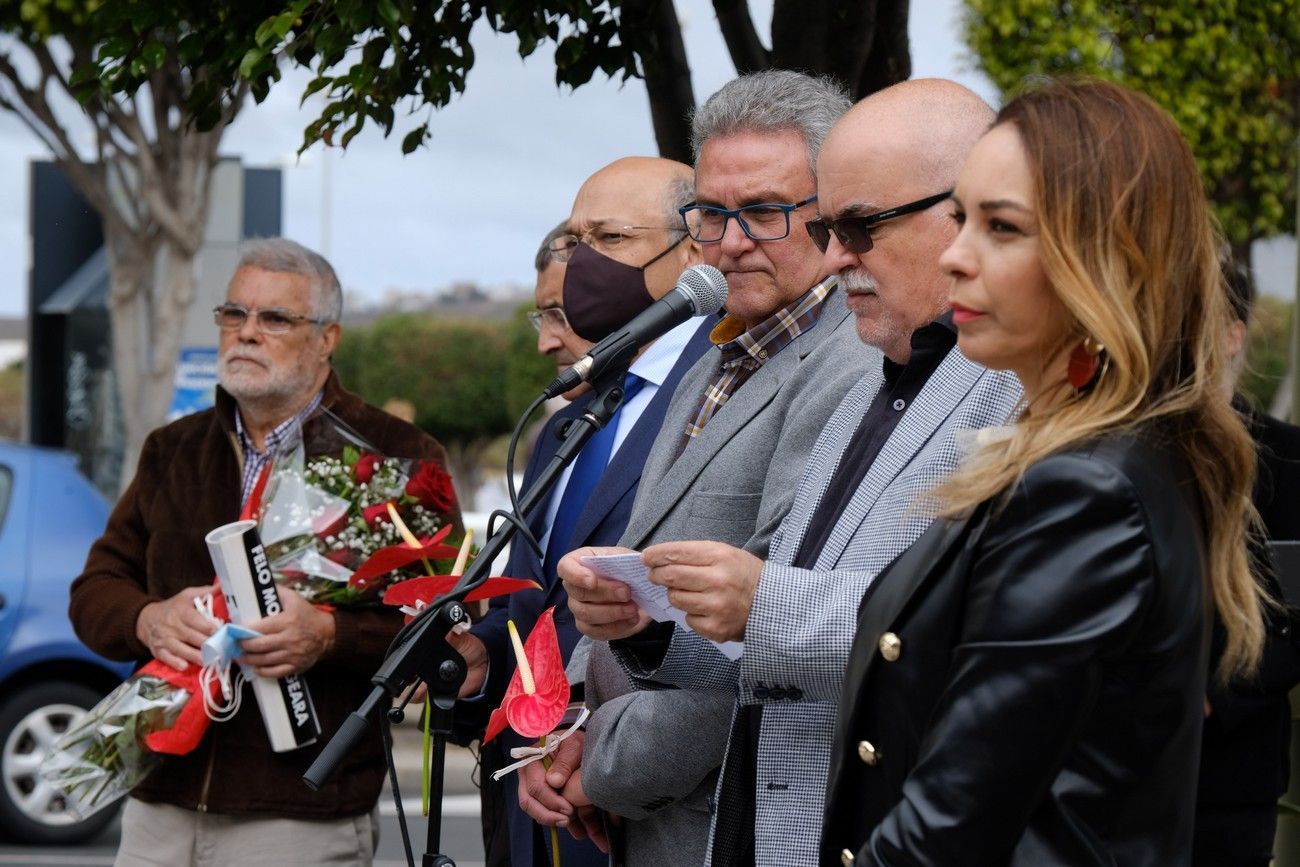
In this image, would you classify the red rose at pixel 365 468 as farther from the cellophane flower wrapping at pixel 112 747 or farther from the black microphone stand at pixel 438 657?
the black microphone stand at pixel 438 657

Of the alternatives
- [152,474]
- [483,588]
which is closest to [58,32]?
[152,474]

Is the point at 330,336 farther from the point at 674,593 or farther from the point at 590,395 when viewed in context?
the point at 674,593

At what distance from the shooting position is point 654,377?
370 centimetres

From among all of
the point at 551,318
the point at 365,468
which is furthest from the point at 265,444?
the point at 551,318

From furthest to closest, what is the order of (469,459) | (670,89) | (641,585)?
(469,459) → (670,89) → (641,585)

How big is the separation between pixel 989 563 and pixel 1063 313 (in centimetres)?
30

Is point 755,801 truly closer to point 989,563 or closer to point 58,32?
point 989,563

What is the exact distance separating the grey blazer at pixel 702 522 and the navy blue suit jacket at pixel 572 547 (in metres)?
0.28

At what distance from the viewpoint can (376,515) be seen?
411 cm

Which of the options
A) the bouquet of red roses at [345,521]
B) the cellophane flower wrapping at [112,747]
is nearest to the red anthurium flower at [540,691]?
the bouquet of red roses at [345,521]

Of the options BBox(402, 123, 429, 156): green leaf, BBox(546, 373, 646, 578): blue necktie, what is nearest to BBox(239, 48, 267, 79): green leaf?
BBox(402, 123, 429, 156): green leaf

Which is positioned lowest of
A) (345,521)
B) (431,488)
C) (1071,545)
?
(345,521)

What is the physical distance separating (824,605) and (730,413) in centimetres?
76

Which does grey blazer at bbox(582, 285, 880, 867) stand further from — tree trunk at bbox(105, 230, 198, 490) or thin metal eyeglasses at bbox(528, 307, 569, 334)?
tree trunk at bbox(105, 230, 198, 490)
